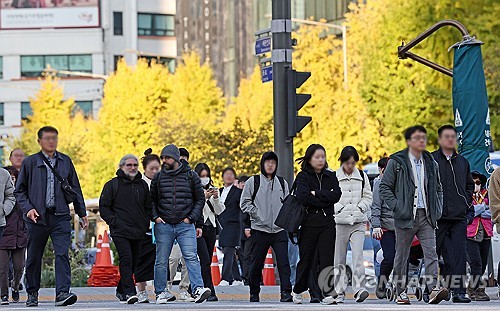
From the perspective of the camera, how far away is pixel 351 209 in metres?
18.3

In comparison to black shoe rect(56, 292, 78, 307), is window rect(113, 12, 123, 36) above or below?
above

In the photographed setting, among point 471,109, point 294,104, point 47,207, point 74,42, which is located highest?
point 74,42

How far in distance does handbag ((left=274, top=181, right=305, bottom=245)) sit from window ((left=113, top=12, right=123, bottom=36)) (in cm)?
9587

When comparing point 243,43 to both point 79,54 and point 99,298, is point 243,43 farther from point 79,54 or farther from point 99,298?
point 99,298

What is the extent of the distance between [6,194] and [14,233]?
2.45ft

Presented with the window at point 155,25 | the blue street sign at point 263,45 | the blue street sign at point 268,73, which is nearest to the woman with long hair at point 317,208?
the blue street sign at point 268,73

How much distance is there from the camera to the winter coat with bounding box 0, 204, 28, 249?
19.0 metres

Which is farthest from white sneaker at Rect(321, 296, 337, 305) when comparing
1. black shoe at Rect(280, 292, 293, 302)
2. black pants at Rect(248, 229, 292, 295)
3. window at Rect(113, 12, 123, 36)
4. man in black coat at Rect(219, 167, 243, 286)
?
window at Rect(113, 12, 123, 36)

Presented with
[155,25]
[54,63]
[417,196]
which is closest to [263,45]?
[417,196]

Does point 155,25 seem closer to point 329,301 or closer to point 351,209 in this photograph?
point 351,209

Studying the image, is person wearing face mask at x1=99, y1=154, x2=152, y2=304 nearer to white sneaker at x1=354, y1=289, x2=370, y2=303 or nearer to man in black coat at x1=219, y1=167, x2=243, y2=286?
white sneaker at x1=354, y1=289, x2=370, y2=303

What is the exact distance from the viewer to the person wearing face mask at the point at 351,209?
59.9 feet

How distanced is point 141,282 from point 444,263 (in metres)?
3.67

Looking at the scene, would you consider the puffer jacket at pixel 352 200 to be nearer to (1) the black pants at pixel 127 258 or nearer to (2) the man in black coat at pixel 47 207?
(1) the black pants at pixel 127 258
